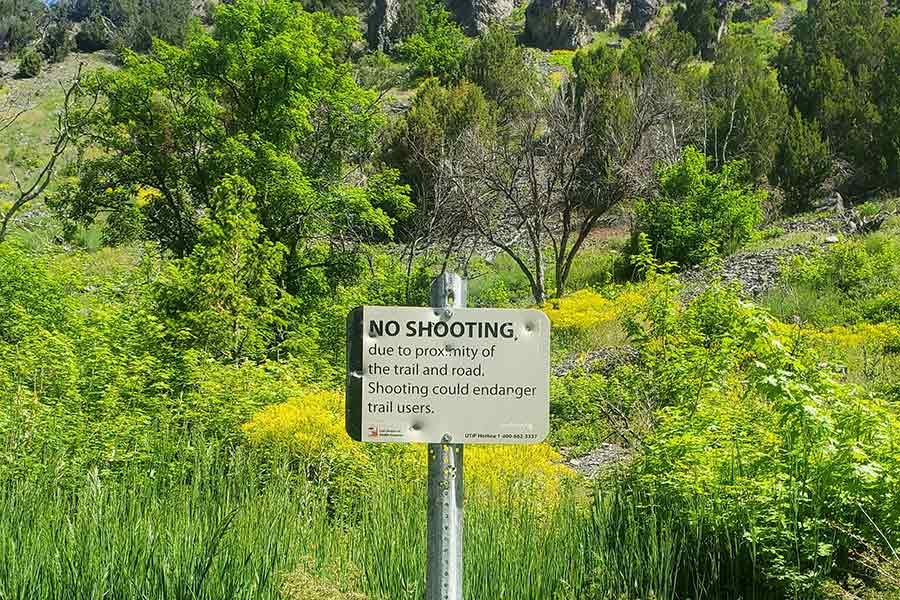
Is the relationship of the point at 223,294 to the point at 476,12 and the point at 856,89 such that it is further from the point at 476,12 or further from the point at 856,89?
the point at 476,12

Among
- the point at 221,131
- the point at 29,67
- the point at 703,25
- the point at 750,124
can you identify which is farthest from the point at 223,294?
the point at 29,67

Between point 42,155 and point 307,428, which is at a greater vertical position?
point 42,155

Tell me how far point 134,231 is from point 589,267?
539 inches

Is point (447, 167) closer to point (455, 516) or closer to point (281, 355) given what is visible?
point (281, 355)

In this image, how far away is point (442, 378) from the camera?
2.47 meters

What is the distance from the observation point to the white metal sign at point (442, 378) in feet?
8.05

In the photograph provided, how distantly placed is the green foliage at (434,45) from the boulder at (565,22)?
5752 millimetres

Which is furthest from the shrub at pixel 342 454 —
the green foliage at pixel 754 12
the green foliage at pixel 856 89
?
the green foliage at pixel 754 12

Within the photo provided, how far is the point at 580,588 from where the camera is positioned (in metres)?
3.38

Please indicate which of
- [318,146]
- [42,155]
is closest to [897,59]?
[318,146]

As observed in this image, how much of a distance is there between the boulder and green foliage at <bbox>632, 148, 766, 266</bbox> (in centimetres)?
4235

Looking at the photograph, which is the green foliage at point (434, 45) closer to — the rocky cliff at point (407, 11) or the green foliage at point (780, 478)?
the rocky cliff at point (407, 11)

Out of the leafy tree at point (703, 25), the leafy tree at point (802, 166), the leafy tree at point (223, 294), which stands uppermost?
the leafy tree at point (703, 25)

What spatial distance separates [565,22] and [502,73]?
24616 millimetres
